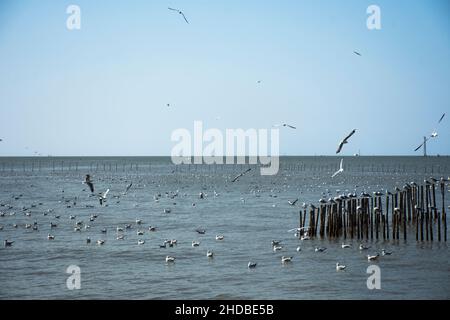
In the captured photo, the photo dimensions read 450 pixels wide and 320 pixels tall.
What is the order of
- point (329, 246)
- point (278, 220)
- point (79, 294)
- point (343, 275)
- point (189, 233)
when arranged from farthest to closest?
point (278, 220) → point (189, 233) → point (329, 246) → point (343, 275) → point (79, 294)

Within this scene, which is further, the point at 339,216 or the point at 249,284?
the point at 339,216

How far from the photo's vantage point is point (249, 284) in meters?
19.8

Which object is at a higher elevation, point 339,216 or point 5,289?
point 339,216

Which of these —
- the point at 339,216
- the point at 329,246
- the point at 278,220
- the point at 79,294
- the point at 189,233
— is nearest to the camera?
the point at 79,294

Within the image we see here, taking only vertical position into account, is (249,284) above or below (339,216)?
below

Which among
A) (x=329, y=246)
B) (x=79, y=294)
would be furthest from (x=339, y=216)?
(x=79, y=294)

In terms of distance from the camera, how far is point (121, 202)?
50.0m

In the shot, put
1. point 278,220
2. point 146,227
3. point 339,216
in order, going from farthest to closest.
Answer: point 278,220 < point 146,227 < point 339,216

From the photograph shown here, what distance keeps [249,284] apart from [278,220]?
17.0m

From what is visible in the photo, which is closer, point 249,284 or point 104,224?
point 249,284

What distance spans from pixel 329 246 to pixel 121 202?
27.7 meters
